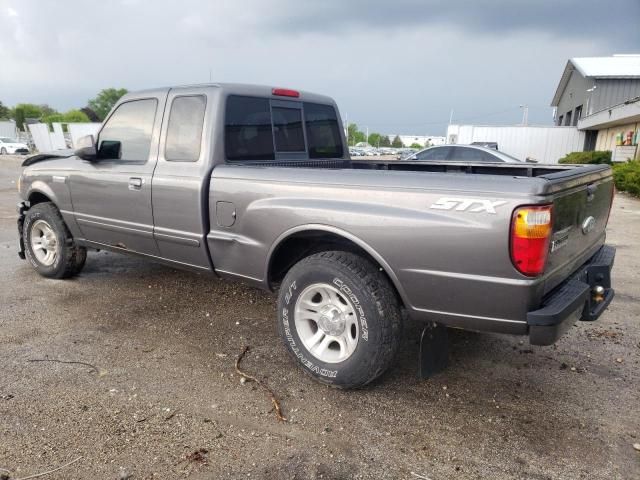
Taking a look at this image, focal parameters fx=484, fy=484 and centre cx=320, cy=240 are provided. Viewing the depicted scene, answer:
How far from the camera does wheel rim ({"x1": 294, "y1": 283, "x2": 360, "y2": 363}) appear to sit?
3018mm

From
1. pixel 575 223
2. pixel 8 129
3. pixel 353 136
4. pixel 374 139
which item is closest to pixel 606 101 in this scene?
pixel 575 223

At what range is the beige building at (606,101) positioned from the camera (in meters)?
20.0

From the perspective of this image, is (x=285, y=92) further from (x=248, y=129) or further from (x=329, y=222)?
(x=329, y=222)

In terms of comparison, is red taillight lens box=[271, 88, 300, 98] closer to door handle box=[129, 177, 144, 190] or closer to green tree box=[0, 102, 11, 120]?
door handle box=[129, 177, 144, 190]

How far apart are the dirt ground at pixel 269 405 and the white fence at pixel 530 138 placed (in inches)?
1023

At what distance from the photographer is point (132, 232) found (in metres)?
4.18

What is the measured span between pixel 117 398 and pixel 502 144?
29.0 m

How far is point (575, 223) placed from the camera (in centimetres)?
280

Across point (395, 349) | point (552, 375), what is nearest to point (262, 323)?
point (395, 349)

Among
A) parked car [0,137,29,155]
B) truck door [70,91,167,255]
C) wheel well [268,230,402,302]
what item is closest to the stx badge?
wheel well [268,230,402,302]

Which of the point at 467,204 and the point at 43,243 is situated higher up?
the point at 467,204

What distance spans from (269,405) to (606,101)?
1225 inches

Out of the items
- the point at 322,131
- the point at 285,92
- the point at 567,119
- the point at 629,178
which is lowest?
the point at 629,178

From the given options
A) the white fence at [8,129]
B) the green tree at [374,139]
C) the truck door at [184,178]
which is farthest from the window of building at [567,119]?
the green tree at [374,139]
